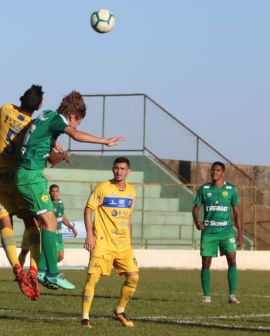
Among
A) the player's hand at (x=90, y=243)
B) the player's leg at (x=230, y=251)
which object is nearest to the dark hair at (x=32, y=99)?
the player's hand at (x=90, y=243)

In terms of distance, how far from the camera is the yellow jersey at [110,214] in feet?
39.4

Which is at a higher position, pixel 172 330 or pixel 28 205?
pixel 28 205

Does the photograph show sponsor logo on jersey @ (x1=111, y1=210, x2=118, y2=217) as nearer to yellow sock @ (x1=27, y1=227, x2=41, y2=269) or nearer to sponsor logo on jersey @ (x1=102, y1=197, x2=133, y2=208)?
sponsor logo on jersey @ (x1=102, y1=197, x2=133, y2=208)

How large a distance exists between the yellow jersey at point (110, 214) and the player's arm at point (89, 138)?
2.99 feet

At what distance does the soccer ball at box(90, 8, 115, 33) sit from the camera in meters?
17.0

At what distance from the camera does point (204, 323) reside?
12.2 meters

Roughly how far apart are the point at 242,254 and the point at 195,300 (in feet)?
53.3

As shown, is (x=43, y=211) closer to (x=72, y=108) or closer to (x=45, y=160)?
(x=45, y=160)

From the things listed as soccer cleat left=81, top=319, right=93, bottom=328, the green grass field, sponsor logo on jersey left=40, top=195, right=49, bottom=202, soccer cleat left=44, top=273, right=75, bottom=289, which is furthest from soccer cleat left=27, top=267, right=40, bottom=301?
sponsor logo on jersey left=40, top=195, right=49, bottom=202

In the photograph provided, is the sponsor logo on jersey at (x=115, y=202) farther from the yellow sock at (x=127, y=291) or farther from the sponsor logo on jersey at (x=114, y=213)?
the yellow sock at (x=127, y=291)

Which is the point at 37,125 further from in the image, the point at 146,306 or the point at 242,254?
the point at 242,254

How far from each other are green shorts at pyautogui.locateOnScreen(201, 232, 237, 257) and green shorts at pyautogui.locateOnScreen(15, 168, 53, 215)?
5.68 meters

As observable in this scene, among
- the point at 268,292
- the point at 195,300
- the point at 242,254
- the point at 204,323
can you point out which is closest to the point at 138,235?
the point at 242,254

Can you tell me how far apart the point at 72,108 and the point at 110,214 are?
1.29 metres
